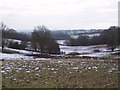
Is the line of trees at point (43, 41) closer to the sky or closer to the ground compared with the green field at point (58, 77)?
closer to the sky

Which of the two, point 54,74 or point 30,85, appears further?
point 54,74

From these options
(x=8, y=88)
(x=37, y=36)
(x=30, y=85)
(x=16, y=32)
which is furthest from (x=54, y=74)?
(x=16, y=32)

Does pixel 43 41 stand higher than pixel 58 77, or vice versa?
pixel 43 41

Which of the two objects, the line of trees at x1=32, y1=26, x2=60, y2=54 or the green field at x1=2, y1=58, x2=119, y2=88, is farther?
the line of trees at x1=32, y1=26, x2=60, y2=54

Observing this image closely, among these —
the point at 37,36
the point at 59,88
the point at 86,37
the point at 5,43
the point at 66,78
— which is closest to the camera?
the point at 59,88

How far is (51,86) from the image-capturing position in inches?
527

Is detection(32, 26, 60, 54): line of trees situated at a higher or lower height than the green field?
higher

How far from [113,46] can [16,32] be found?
26.0 meters

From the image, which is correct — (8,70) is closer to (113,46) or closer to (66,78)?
(66,78)

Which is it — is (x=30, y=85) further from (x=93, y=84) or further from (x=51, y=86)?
(x=93, y=84)

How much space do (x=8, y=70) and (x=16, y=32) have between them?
184 ft

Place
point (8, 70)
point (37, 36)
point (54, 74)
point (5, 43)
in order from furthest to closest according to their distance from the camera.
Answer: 1. point (5, 43)
2. point (37, 36)
3. point (8, 70)
4. point (54, 74)

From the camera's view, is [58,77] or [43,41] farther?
[43,41]

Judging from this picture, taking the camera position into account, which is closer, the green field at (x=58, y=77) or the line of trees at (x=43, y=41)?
the green field at (x=58, y=77)
